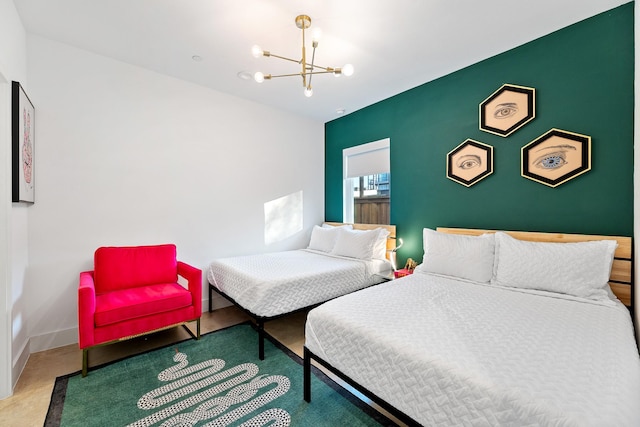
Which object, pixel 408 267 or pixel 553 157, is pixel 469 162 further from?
pixel 408 267

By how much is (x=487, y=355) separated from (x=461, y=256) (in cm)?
137

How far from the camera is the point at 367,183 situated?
415 centimetres

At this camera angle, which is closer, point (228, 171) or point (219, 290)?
point (219, 290)

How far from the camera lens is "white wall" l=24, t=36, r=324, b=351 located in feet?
8.05

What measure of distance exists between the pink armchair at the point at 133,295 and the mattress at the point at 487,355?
4.49 ft

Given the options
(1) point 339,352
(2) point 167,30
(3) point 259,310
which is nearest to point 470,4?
(2) point 167,30

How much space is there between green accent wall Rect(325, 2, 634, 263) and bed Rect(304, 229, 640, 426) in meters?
A: 0.27

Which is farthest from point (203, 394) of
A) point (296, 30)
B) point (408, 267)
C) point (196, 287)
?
point (296, 30)

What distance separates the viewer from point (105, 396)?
72.1 inches

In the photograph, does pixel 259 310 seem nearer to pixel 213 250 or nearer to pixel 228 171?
pixel 213 250

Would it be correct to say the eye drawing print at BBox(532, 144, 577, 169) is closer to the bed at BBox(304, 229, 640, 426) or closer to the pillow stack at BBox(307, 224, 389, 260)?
the bed at BBox(304, 229, 640, 426)

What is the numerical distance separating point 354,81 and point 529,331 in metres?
2.80

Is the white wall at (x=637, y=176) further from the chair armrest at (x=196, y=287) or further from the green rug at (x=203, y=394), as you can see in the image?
the chair armrest at (x=196, y=287)

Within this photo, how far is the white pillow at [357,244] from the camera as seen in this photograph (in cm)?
332
